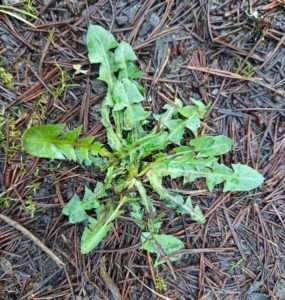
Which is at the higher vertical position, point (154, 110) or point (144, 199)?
point (154, 110)

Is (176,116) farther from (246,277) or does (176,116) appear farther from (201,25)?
(246,277)

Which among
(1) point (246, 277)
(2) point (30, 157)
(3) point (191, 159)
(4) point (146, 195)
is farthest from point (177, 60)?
(1) point (246, 277)

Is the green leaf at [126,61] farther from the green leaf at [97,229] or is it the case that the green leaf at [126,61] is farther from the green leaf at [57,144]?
the green leaf at [97,229]

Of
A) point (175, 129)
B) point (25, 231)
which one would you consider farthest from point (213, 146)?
point (25, 231)

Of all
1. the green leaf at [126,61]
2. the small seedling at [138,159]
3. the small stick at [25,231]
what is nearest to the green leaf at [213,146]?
the small seedling at [138,159]

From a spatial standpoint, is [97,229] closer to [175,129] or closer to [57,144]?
[57,144]

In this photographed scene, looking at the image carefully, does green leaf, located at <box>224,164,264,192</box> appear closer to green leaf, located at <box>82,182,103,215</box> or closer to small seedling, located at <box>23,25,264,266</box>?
small seedling, located at <box>23,25,264,266</box>
